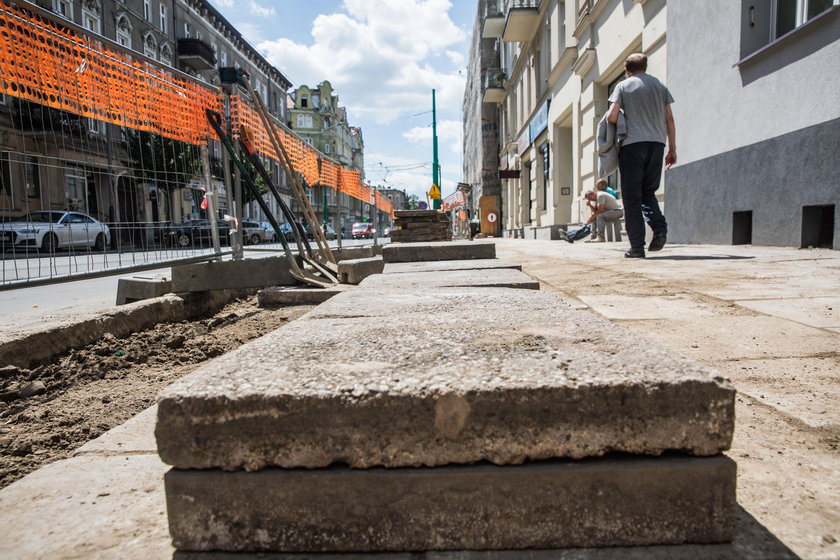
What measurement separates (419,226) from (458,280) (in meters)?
7.28

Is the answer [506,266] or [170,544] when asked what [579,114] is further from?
[170,544]

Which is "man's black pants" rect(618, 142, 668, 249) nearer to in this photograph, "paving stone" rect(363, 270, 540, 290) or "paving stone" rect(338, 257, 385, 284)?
"paving stone" rect(338, 257, 385, 284)

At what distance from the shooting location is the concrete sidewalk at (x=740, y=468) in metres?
0.86

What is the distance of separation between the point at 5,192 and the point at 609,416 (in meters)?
3.83

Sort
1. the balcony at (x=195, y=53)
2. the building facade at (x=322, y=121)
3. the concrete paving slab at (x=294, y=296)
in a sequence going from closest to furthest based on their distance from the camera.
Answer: the concrete paving slab at (x=294, y=296), the balcony at (x=195, y=53), the building facade at (x=322, y=121)

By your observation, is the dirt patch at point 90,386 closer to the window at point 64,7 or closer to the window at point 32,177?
the window at point 32,177

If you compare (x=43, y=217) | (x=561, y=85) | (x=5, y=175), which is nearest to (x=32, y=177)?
(x=5, y=175)

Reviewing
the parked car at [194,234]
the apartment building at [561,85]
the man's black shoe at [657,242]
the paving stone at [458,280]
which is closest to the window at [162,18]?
the apartment building at [561,85]

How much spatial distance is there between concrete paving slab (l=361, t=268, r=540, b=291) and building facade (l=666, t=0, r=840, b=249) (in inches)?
145

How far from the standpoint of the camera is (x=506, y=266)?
2.94 meters

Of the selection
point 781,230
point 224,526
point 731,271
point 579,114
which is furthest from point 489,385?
point 579,114

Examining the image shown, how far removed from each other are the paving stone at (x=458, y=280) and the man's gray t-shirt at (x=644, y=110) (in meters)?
2.97

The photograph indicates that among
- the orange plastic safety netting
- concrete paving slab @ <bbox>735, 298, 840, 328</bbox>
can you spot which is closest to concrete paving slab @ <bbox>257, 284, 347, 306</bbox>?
the orange plastic safety netting

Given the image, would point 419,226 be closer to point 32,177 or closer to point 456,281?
point 32,177
